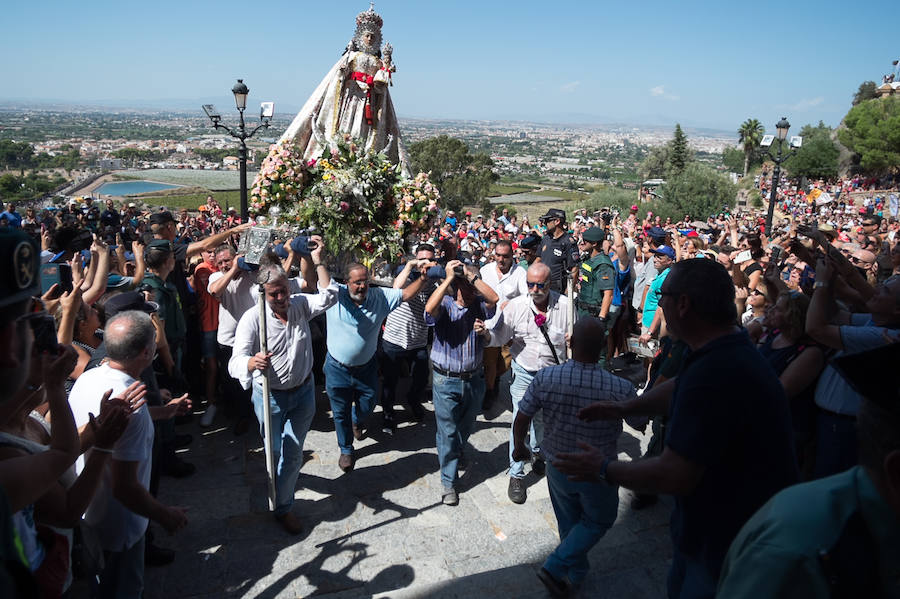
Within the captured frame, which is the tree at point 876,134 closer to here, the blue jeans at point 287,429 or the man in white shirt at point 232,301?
the man in white shirt at point 232,301

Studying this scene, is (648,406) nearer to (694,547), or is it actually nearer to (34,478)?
(694,547)

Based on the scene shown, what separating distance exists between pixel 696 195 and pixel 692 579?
187 feet

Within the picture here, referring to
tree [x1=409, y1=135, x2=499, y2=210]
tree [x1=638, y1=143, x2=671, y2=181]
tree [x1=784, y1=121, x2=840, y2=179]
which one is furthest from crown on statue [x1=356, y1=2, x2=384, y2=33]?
tree [x1=638, y1=143, x2=671, y2=181]

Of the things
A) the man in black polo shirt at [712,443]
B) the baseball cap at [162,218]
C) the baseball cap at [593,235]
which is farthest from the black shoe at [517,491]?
the baseball cap at [162,218]

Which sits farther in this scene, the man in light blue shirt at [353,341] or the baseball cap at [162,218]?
the baseball cap at [162,218]

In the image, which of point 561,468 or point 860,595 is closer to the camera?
point 860,595

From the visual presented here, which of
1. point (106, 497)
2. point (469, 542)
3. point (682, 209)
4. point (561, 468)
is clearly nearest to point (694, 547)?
point (561, 468)

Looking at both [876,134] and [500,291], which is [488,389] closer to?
[500,291]

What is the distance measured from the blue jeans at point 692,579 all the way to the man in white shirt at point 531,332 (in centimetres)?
243

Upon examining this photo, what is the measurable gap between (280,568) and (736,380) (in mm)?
3410

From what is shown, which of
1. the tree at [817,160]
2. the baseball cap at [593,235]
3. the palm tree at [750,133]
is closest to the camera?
the baseball cap at [593,235]

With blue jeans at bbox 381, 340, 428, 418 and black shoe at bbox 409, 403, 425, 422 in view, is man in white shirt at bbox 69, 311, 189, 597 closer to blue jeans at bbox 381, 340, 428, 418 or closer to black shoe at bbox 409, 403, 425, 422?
blue jeans at bbox 381, 340, 428, 418

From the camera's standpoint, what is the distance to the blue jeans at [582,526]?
Result: 352cm

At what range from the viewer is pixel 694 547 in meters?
2.42
